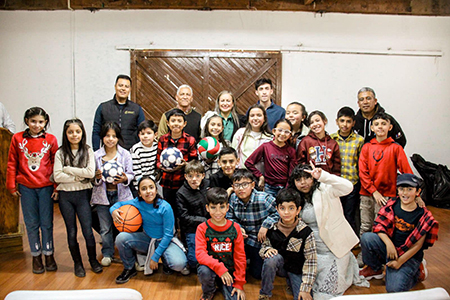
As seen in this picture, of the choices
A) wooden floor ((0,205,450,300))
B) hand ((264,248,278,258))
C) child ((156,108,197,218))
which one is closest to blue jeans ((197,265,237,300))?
wooden floor ((0,205,450,300))

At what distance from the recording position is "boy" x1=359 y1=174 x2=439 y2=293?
2318 millimetres

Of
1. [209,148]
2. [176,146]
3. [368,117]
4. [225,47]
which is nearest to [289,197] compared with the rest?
[209,148]

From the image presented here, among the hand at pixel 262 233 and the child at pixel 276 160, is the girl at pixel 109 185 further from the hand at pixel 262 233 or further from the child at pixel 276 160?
the hand at pixel 262 233

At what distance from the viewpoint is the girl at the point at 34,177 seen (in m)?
2.72

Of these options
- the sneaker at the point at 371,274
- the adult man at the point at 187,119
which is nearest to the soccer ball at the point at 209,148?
the adult man at the point at 187,119

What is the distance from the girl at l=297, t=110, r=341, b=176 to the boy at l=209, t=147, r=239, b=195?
0.61 m

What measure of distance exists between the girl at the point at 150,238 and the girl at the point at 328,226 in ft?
3.46

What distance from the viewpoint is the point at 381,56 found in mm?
5605

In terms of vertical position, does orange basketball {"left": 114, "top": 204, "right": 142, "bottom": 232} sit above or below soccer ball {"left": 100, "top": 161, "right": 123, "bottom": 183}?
below

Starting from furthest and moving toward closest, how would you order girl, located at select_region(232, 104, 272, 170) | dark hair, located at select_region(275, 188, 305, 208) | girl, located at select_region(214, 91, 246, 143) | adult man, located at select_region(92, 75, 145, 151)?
adult man, located at select_region(92, 75, 145, 151) < girl, located at select_region(214, 91, 246, 143) < girl, located at select_region(232, 104, 272, 170) < dark hair, located at select_region(275, 188, 305, 208)

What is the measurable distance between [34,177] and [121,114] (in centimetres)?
111

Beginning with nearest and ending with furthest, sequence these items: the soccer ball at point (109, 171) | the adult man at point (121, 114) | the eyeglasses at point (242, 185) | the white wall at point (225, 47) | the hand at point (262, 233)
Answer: the hand at point (262, 233)
the eyeglasses at point (242, 185)
the soccer ball at point (109, 171)
the adult man at point (121, 114)
the white wall at point (225, 47)

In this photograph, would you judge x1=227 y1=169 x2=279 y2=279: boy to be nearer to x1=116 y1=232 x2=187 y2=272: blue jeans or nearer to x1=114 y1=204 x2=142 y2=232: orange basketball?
x1=116 y1=232 x2=187 y2=272: blue jeans

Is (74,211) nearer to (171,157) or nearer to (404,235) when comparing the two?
(171,157)
